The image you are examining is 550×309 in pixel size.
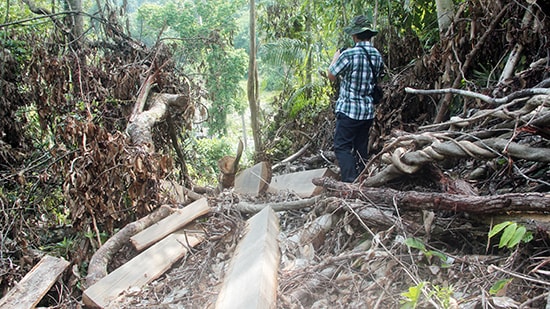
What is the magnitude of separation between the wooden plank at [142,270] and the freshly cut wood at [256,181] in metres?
0.95

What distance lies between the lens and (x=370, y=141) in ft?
15.3

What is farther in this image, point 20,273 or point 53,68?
point 53,68

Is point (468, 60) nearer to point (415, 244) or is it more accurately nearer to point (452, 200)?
point (452, 200)

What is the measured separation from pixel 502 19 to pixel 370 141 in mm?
1732

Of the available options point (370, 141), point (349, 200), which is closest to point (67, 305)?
point (349, 200)

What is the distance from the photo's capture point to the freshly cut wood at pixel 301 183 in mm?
3779

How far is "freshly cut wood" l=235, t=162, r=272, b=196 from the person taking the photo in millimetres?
4137

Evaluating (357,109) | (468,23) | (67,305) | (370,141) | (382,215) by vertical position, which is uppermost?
(468,23)

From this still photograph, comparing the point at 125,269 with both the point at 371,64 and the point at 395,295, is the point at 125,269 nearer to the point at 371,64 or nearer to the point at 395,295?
the point at 395,295

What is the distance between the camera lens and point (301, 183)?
402cm

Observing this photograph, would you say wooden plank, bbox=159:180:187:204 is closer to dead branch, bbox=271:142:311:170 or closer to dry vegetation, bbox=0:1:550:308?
dry vegetation, bbox=0:1:550:308

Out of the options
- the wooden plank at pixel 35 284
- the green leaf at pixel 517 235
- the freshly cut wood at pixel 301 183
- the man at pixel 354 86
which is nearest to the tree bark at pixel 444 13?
the man at pixel 354 86

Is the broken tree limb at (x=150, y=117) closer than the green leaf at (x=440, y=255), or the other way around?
the green leaf at (x=440, y=255)

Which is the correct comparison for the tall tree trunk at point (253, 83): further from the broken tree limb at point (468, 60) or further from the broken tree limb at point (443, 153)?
the broken tree limb at point (443, 153)
